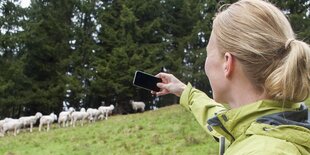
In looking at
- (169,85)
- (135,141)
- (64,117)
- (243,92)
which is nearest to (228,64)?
(243,92)

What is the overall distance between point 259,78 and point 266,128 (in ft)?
0.75

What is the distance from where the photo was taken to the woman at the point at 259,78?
1.26m

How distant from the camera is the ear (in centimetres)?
148

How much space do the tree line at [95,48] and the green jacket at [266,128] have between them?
90.5 ft

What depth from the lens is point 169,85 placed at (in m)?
2.67

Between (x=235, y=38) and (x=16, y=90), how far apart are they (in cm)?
2992

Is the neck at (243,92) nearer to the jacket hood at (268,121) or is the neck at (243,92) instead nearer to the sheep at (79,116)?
the jacket hood at (268,121)

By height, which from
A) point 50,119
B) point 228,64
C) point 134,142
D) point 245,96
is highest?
point 50,119

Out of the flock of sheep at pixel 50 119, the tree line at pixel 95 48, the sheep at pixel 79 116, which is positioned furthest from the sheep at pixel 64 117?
the tree line at pixel 95 48

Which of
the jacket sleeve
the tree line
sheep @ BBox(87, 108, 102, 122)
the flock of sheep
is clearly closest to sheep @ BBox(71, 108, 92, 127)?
the flock of sheep

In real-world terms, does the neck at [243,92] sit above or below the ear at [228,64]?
below

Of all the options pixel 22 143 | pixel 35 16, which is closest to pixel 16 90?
pixel 35 16

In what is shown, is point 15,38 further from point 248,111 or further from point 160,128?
point 248,111

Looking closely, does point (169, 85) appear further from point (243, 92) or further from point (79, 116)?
point (79, 116)
